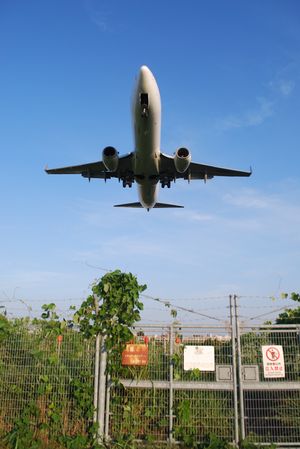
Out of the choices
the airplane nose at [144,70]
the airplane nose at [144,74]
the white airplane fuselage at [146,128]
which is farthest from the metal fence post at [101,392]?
the airplane nose at [144,70]

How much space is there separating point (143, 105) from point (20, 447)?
13.3 m

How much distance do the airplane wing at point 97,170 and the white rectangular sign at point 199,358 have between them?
15.2 meters

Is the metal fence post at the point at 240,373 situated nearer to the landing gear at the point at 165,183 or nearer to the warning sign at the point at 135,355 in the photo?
the warning sign at the point at 135,355

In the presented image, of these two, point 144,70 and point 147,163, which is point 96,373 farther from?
point 147,163

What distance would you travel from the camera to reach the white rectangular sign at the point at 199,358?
28.8ft

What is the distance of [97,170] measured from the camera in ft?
81.4

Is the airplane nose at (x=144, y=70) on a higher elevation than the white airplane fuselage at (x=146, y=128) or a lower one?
higher

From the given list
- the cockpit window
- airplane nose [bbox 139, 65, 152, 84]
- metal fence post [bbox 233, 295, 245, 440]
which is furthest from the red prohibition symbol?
airplane nose [bbox 139, 65, 152, 84]

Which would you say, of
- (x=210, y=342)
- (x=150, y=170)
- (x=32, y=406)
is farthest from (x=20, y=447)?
(x=150, y=170)

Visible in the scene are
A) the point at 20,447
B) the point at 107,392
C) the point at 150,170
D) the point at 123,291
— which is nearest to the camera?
the point at 20,447

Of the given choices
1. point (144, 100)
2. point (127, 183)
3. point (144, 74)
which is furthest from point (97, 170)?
point (144, 74)

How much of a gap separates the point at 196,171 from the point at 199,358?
17210 mm

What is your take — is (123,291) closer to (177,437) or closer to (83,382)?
(83,382)

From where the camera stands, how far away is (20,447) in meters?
8.10
